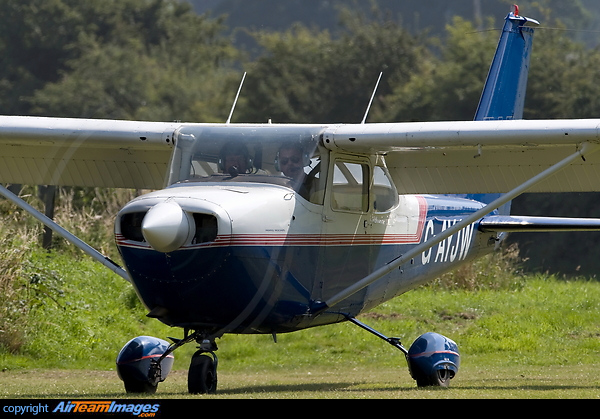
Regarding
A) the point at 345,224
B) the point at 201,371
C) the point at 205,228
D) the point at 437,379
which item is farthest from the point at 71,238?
the point at 437,379

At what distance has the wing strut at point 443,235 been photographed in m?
9.22

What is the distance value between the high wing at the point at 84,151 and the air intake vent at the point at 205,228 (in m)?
1.82

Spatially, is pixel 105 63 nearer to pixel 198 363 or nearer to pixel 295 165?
pixel 295 165

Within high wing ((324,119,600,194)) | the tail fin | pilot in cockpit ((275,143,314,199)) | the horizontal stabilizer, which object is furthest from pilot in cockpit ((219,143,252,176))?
the tail fin

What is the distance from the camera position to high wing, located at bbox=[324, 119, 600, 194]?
30.3 ft

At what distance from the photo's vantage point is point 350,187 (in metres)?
9.99

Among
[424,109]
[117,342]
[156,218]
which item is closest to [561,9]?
[424,109]

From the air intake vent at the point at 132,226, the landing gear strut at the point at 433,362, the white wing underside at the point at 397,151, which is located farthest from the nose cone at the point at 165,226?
the landing gear strut at the point at 433,362

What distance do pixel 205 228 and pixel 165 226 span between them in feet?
1.66

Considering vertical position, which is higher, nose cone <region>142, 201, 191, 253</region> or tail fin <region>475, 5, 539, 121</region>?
tail fin <region>475, 5, 539, 121</region>

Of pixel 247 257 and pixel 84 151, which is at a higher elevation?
pixel 84 151

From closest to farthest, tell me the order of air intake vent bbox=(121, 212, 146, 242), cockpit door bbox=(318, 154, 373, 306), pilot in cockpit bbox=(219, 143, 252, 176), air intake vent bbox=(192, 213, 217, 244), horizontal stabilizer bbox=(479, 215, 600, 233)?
air intake vent bbox=(192, 213, 217, 244) → air intake vent bbox=(121, 212, 146, 242) → pilot in cockpit bbox=(219, 143, 252, 176) → cockpit door bbox=(318, 154, 373, 306) → horizontal stabilizer bbox=(479, 215, 600, 233)

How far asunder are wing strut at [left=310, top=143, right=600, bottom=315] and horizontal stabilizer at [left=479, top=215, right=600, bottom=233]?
209 cm
